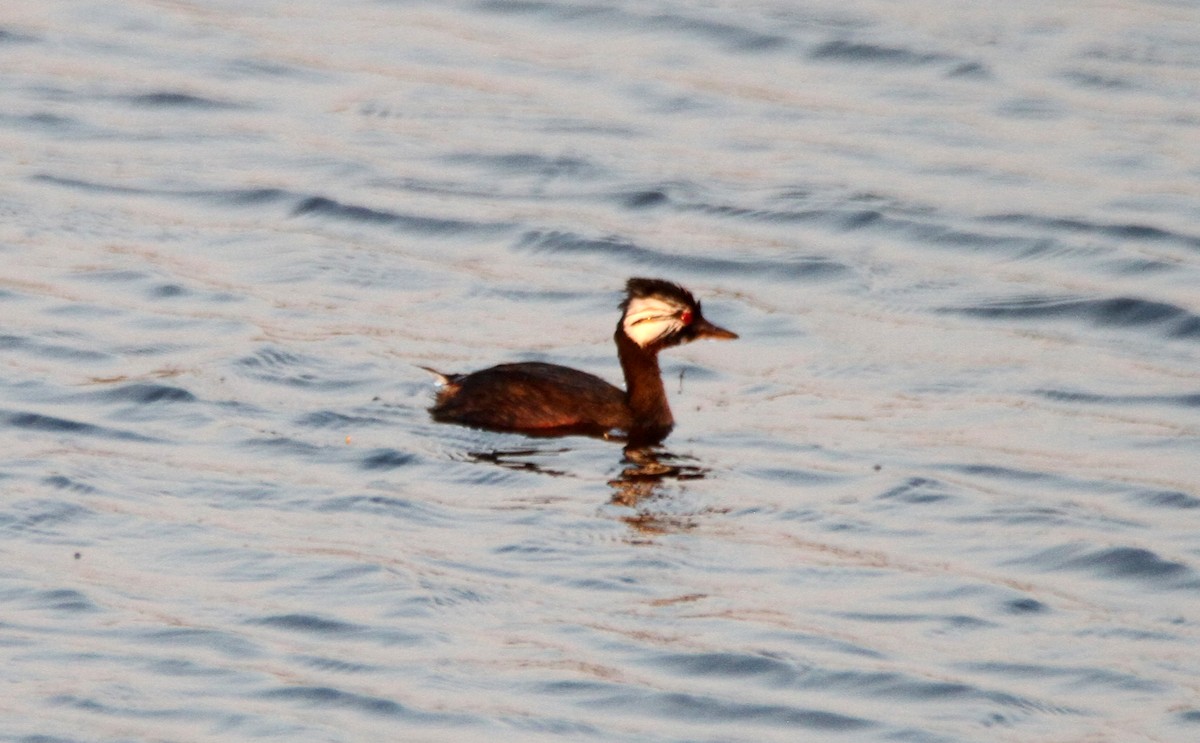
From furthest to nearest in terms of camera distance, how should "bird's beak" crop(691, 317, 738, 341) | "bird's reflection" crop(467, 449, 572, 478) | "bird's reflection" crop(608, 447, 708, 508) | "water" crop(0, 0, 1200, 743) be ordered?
"bird's beak" crop(691, 317, 738, 341) → "bird's reflection" crop(467, 449, 572, 478) → "bird's reflection" crop(608, 447, 708, 508) → "water" crop(0, 0, 1200, 743)

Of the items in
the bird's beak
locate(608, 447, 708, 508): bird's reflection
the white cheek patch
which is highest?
the white cheek patch

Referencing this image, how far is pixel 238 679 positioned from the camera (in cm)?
944

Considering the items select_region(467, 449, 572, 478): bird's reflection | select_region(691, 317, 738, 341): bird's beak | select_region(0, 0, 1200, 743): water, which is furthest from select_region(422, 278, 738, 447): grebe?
select_region(467, 449, 572, 478): bird's reflection

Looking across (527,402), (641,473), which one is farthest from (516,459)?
(641,473)

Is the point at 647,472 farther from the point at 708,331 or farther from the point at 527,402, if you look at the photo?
the point at 708,331

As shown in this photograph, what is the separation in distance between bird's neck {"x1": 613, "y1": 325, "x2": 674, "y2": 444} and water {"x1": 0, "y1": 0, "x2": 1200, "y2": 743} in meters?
0.18

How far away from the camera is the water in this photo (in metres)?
9.71

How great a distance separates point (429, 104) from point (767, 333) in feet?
18.0

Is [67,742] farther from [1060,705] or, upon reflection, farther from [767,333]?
[767,333]

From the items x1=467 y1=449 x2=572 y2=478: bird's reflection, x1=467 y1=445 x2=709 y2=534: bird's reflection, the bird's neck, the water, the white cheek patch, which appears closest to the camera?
the water

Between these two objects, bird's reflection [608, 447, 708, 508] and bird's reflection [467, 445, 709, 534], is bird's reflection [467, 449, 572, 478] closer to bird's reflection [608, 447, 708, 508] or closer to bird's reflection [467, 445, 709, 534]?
bird's reflection [467, 445, 709, 534]

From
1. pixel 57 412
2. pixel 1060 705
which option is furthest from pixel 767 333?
pixel 1060 705

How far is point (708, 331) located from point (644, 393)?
614mm

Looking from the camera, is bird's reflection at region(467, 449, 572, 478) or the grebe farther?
the grebe
